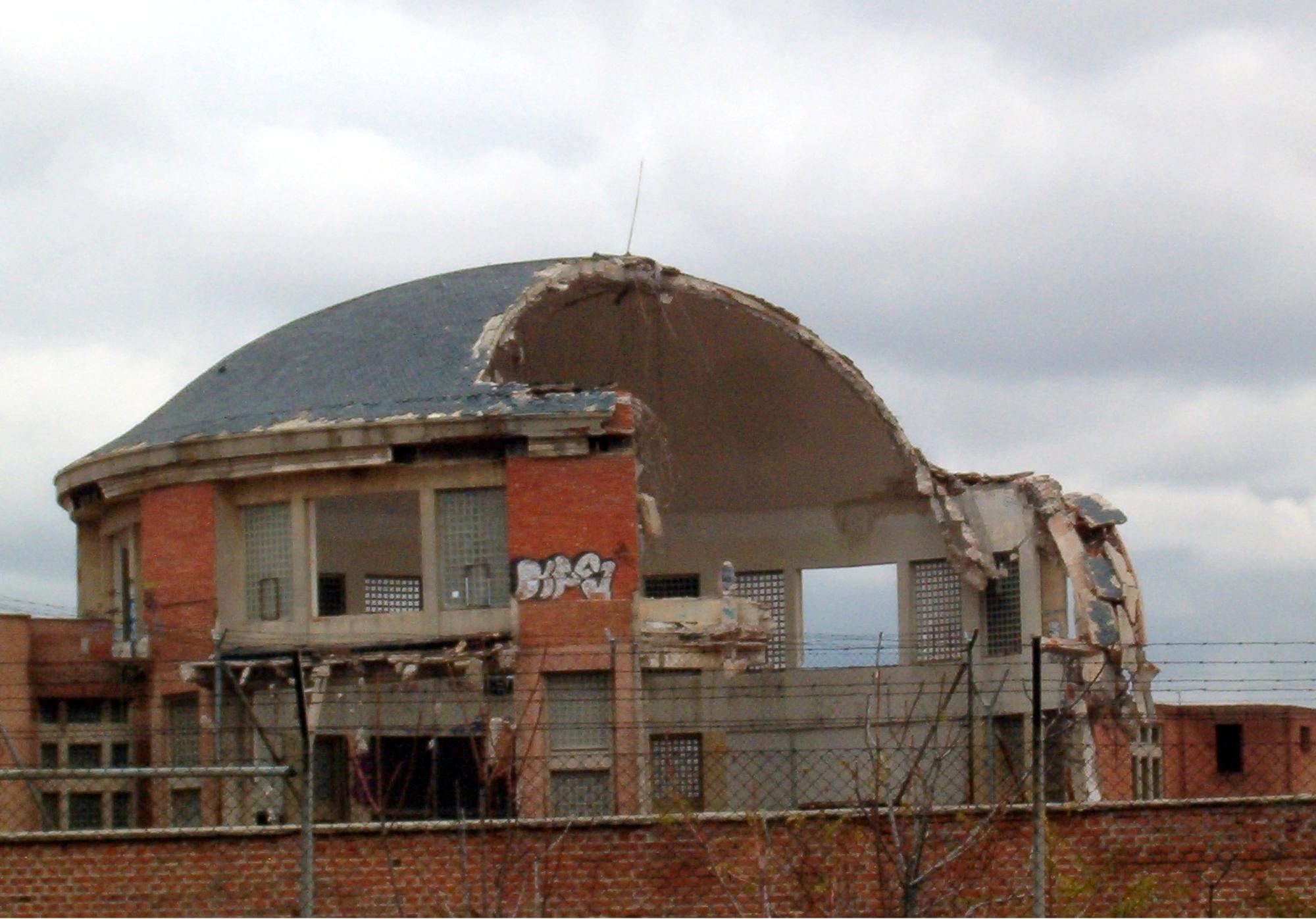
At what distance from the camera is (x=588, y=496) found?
29141 mm

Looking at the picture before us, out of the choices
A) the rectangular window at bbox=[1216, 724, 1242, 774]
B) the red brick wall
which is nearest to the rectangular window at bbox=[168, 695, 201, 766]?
the red brick wall

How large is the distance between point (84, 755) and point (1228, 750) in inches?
797

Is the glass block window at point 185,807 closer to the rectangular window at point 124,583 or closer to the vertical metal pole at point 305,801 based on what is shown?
the rectangular window at point 124,583

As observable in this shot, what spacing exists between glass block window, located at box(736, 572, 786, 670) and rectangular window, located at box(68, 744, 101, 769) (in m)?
11.4

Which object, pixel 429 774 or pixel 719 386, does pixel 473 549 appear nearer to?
pixel 429 774

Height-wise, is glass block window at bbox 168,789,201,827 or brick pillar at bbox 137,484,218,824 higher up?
brick pillar at bbox 137,484,218,824

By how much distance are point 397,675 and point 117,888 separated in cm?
1446

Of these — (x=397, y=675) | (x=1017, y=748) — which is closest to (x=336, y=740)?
(x=397, y=675)

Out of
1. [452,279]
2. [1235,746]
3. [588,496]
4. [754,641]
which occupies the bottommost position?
[1235,746]

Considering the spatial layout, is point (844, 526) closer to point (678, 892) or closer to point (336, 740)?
point (336, 740)

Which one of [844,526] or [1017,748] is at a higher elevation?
[844,526]

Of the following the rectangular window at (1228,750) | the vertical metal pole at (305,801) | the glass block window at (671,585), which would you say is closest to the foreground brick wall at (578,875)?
the vertical metal pole at (305,801)

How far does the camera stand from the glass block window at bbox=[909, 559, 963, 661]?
3581 cm

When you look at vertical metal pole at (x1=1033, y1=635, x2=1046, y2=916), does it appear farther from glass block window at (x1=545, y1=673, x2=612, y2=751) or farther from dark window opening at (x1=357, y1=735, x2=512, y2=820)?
dark window opening at (x1=357, y1=735, x2=512, y2=820)
